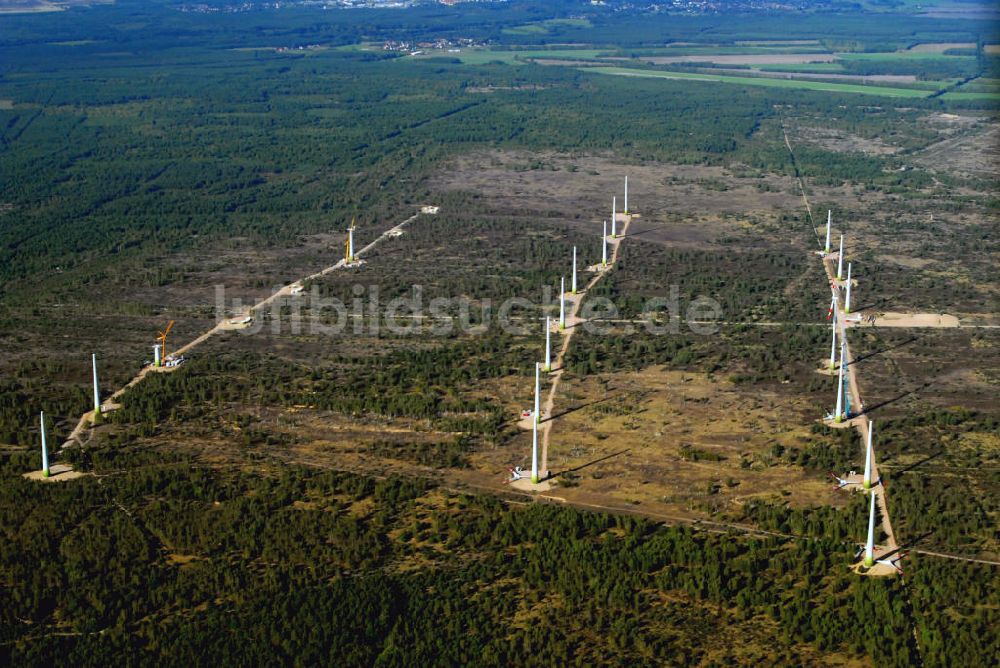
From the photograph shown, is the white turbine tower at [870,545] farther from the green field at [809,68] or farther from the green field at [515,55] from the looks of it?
the green field at [515,55]

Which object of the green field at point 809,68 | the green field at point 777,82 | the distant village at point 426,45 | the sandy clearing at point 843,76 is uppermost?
the distant village at point 426,45

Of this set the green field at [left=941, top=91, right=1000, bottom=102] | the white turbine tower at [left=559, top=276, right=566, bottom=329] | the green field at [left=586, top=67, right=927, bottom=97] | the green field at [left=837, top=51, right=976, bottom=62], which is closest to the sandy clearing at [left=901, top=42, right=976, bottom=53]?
the green field at [left=837, top=51, right=976, bottom=62]

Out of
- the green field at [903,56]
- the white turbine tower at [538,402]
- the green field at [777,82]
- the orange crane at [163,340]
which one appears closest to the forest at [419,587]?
the white turbine tower at [538,402]

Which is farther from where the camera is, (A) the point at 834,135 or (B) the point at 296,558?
(A) the point at 834,135

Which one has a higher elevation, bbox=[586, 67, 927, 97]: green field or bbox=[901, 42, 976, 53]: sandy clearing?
bbox=[901, 42, 976, 53]: sandy clearing

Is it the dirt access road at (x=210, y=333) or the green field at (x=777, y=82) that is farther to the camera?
the green field at (x=777, y=82)

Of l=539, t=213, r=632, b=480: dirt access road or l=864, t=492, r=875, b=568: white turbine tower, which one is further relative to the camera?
l=539, t=213, r=632, b=480: dirt access road

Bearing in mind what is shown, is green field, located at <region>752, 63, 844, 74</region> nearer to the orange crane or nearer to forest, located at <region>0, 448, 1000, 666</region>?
the orange crane

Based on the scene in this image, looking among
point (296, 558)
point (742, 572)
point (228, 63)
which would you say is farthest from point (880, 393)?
point (228, 63)

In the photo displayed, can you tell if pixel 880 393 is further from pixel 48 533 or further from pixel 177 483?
pixel 48 533
